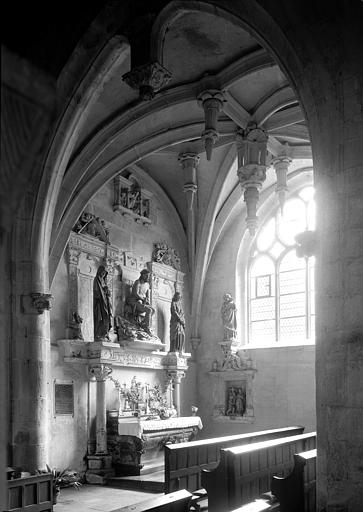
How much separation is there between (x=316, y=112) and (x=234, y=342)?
11100mm

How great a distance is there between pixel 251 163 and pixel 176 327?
205 inches

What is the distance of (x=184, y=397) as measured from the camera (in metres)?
16.3

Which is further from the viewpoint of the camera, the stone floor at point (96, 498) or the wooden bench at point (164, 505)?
the stone floor at point (96, 498)

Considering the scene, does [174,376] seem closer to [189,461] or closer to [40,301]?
[189,461]

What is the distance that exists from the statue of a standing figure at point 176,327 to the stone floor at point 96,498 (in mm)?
4487

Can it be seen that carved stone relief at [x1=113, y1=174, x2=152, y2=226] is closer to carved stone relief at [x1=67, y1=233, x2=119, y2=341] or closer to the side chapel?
the side chapel

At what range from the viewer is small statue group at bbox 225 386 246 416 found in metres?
16.0

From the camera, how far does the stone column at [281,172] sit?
14.6 m

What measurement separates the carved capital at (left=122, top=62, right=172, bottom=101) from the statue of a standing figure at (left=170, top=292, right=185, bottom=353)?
26.3 feet

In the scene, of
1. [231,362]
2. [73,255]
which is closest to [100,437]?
[73,255]

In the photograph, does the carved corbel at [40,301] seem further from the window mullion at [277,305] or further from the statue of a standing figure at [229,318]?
the window mullion at [277,305]

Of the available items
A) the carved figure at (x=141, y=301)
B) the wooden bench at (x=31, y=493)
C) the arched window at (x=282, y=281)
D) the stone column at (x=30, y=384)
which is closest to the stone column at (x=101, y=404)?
the carved figure at (x=141, y=301)

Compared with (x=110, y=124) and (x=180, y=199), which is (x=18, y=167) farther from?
(x=180, y=199)

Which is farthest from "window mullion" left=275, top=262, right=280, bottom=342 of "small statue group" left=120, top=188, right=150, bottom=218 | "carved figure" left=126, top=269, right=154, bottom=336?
"small statue group" left=120, top=188, right=150, bottom=218
